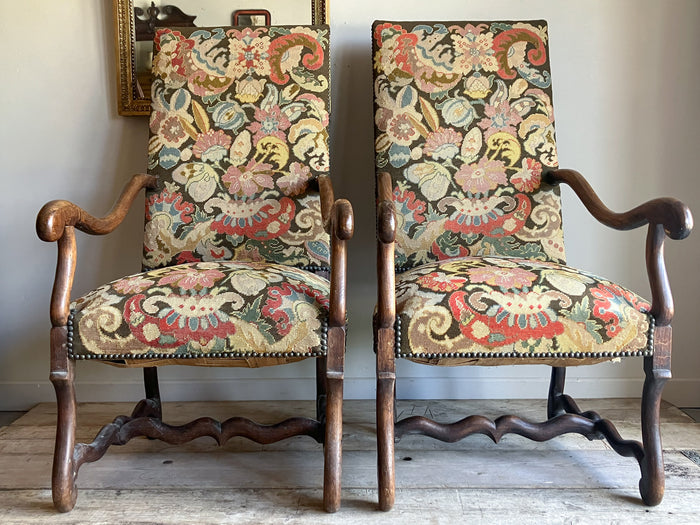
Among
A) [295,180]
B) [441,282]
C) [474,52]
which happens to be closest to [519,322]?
[441,282]

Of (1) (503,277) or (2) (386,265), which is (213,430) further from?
(1) (503,277)

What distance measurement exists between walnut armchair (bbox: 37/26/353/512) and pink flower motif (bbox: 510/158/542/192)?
0.53 m

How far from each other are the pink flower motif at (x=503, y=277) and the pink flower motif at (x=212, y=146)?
0.79 metres

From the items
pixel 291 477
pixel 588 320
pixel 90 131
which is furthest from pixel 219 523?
pixel 90 131

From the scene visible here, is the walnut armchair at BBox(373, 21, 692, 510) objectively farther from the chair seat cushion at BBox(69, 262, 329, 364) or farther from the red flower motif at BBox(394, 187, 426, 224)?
the chair seat cushion at BBox(69, 262, 329, 364)

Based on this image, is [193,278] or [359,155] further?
[359,155]

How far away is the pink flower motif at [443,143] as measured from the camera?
162 centimetres

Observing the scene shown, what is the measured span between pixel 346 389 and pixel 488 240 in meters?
0.77

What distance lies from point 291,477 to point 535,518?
574mm

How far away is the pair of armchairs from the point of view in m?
1.17

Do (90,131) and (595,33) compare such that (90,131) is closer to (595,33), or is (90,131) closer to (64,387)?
(64,387)

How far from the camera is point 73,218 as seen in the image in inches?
49.2

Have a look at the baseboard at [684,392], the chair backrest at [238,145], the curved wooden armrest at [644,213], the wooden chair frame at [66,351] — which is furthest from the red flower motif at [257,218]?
the baseboard at [684,392]

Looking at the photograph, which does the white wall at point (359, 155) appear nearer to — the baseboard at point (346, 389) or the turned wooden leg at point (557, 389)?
the baseboard at point (346, 389)
